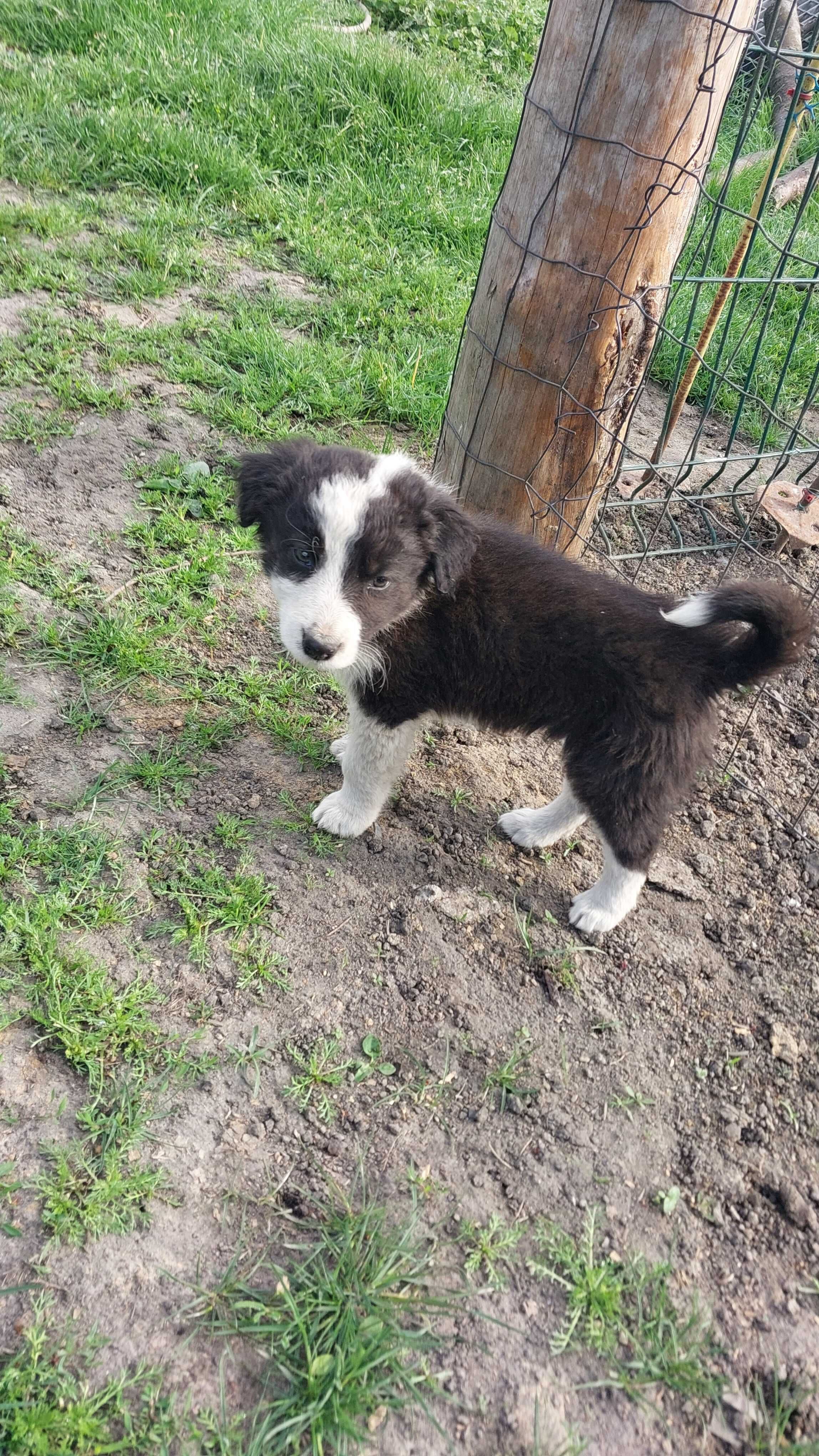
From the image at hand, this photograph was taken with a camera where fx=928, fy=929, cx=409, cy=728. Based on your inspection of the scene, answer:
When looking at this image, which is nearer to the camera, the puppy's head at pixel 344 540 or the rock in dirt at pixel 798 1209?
the rock in dirt at pixel 798 1209

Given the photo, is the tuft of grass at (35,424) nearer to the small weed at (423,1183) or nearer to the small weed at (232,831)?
the small weed at (232,831)

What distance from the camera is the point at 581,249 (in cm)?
293

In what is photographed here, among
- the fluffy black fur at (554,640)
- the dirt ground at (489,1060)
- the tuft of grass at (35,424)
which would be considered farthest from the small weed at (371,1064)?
the tuft of grass at (35,424)

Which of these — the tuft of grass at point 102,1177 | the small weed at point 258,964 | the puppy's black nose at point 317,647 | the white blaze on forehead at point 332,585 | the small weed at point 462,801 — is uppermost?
the white blaze on forehead at point 332,585

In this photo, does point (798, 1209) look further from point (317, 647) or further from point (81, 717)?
point (81, 717)

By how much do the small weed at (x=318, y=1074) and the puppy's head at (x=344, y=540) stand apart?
997 mm

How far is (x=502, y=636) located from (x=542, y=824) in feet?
2.40

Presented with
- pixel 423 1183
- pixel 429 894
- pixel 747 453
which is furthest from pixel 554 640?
pixel 747 453

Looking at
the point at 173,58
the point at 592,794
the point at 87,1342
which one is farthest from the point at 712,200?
the point at 173,58

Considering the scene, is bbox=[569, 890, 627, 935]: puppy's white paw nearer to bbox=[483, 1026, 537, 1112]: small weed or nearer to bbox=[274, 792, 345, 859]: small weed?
bbox=[483, 1026, 537, 1112]: small weed

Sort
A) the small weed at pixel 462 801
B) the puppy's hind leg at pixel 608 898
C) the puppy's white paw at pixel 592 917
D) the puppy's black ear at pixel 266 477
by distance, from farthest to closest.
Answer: the small weed at pixel 462 801, the puppy's white paw at pixel 592 917, the puppy's hind leg at pixel 608 898, the puppy's black ear at pixel 266 477

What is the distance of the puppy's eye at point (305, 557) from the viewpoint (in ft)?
8.13

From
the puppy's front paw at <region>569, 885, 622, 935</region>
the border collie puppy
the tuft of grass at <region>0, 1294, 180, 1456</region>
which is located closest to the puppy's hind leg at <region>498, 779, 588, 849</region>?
the border collie puppy

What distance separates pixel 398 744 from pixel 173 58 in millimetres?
5924
